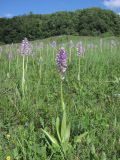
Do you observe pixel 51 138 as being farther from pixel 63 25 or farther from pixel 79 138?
pixel 63 25

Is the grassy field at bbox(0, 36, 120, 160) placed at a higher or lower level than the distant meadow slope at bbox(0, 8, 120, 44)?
lower

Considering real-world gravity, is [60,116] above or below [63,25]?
below

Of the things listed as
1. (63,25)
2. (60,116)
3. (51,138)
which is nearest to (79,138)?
(51,138)

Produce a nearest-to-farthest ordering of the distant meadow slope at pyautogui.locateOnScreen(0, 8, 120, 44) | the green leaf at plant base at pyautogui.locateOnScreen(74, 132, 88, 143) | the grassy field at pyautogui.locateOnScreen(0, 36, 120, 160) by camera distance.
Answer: the grassy field at pyautogui.locateOnScreen(0, 36, 120, 160) → the green leaf at plant base at pyautogui.locateOnScreen(74, 132, 88, 143) → the distant meadow slope at pyautogui.locateOnScreen(0, 8, 120, 44)

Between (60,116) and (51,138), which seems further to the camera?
(60,116)

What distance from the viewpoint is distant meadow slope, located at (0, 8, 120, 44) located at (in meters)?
26.9

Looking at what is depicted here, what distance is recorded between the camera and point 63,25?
28.0 m

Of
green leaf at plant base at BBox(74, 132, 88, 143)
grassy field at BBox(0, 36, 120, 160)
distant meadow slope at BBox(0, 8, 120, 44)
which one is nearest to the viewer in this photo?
grassy field at BBox(0, 36, 120, 160)

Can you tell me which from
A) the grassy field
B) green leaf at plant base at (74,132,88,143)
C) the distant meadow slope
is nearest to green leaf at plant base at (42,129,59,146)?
the grassy field

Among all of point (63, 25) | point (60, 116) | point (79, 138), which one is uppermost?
point (63, 25)

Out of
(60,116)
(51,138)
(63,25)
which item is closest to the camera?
(51,138)

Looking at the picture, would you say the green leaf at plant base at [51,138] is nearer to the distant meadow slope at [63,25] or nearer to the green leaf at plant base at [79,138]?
the green leaf at plant base at [79,138]

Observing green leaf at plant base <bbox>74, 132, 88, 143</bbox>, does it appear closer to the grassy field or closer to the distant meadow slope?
the grassy field

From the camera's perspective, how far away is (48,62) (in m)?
→ 9.57
